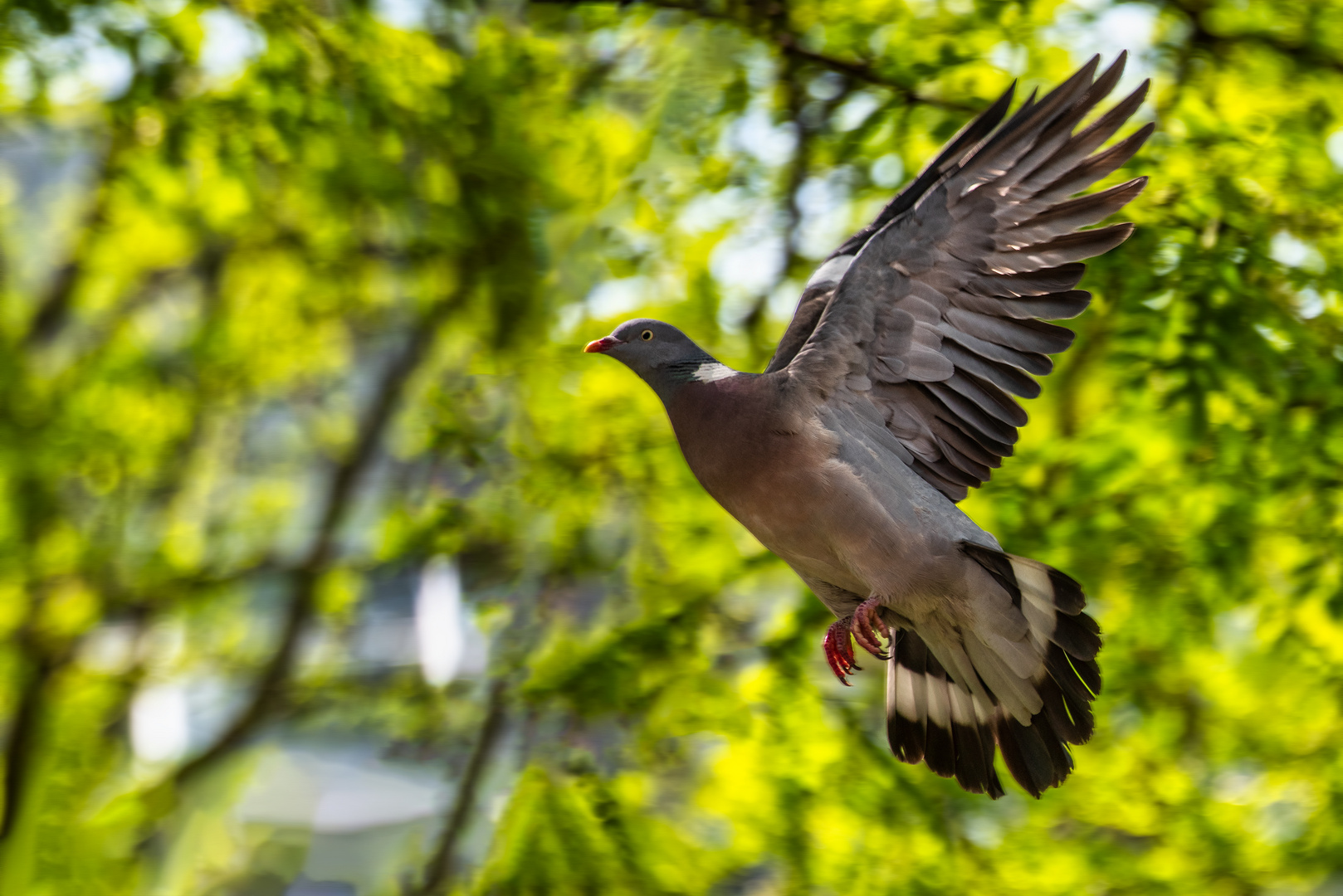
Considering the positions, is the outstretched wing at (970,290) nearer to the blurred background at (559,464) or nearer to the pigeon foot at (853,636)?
the pigeon foot at (853,636)

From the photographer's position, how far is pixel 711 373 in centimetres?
160

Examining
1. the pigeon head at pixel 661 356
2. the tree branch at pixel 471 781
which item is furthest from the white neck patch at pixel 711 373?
the tree branch at pixel 471 781

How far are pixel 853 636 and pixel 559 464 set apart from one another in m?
2.48

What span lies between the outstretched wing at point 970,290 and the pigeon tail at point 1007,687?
0.66 feet

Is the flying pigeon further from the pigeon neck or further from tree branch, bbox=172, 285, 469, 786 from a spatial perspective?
tree branch, bbox=172, 285, 469, 786

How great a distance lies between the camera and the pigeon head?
A: 5.22ft

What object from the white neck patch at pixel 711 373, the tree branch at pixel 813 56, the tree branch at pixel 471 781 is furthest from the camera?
the tree branch at pixel 471 781

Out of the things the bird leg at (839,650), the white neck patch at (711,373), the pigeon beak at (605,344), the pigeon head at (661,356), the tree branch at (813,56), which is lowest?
the bird leg at (839,650)

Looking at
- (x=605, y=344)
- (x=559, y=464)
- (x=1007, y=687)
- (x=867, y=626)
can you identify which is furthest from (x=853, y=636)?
(x=559, y=464)

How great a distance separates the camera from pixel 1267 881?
3.66 metres

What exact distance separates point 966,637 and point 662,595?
7.33 ft

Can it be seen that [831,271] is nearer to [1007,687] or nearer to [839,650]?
[839,650]

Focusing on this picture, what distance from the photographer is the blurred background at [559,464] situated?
11.0 feet

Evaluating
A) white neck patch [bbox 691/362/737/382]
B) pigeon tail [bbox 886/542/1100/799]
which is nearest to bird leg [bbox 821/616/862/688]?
pigeon tail [bbox 886/542/1100/799]
